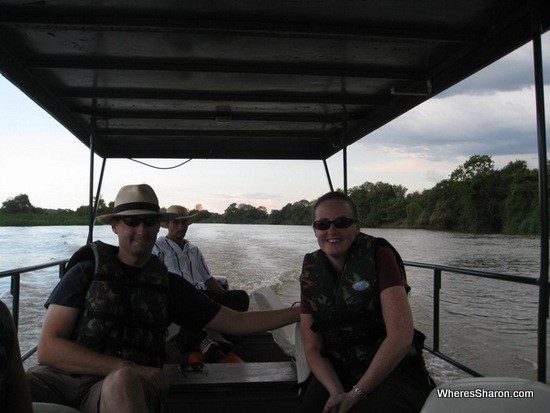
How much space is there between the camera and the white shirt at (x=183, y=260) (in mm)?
4477

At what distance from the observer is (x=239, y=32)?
2.43 metres

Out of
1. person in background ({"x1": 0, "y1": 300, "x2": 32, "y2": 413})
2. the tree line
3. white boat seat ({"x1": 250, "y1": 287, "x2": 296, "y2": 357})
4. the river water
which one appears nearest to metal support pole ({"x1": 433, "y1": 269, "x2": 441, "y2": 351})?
white boat seat ({"x1": 250, "y1": 287, "x2": 296, "y2": 357})

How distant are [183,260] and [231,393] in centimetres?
225

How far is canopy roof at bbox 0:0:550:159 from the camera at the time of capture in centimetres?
227

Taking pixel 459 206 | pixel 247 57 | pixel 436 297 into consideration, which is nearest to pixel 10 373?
pixel 247 57

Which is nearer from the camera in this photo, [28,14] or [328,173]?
[28,14]

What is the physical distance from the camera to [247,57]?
2.86 meters

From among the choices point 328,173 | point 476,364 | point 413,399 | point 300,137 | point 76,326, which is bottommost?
point 476,364

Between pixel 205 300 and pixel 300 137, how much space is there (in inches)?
100

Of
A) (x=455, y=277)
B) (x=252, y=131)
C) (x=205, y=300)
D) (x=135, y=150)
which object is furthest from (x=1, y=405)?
(x=455, y=277)

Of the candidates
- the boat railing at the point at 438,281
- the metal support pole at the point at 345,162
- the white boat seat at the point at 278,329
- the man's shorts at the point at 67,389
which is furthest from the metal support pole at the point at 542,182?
the metal support pole at the point at 345,162

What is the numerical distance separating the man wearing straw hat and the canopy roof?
0.84 meters

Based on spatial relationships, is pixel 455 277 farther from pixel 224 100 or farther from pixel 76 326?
pixel 76 326

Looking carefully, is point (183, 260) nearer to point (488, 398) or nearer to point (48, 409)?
point (48, 409)
